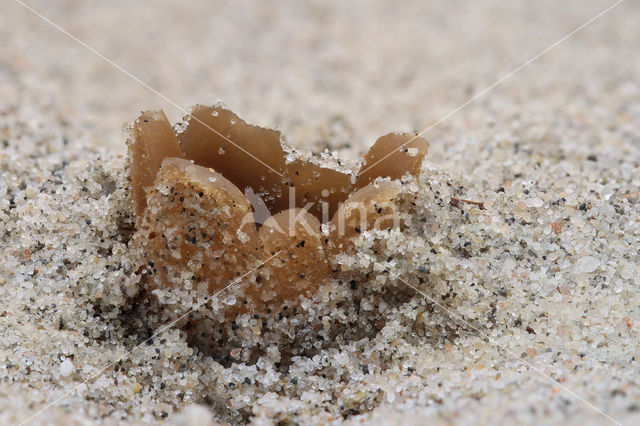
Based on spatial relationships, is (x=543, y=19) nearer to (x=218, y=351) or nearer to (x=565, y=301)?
(x=565, y=301)

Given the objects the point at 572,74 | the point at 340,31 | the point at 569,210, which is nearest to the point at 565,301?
the point at 569,210

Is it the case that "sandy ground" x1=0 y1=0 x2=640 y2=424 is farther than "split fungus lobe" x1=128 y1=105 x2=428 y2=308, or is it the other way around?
"split fungus lobe" x1=128 y1=105 x2=428 y2=308

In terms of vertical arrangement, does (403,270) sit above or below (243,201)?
below

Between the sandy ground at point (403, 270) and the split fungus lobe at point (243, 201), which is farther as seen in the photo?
the split fungus lobe at point (243, 201)
